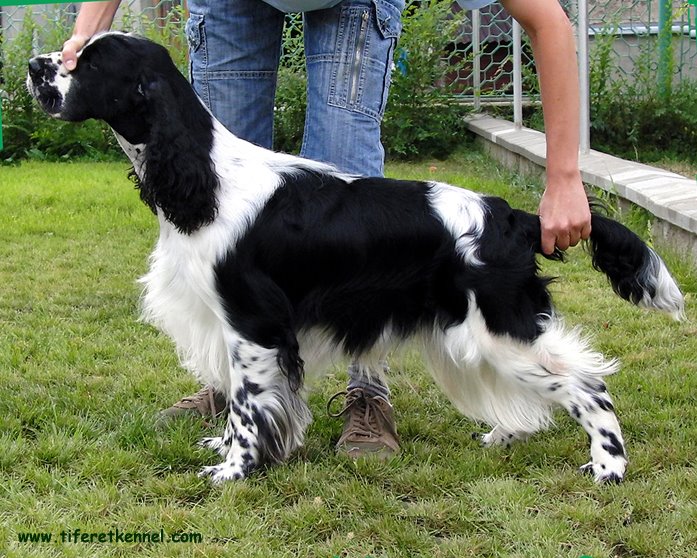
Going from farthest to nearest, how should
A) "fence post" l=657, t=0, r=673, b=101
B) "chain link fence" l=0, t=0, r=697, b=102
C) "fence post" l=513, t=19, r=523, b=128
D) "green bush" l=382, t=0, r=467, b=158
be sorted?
"green bush" l=382, t=0, r=467, b=158 → "chain link fence" l=0, t=0, r=697, b=102 → "fence post" l=657, t=0, r=673, b=101 → "fence post" l=513, t=19, r=523, b=128

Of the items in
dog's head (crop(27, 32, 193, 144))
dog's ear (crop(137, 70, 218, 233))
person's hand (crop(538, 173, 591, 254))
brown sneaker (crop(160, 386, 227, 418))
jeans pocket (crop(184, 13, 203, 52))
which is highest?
jeans pocket (crop(184, 13, 203, 52))

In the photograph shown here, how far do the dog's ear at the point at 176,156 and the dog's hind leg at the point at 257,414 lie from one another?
44 cm

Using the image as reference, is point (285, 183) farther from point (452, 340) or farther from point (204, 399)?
point (204, 399)

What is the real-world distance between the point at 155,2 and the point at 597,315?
28.4ft

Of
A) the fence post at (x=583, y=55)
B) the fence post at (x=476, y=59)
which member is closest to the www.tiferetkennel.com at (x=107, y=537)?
the fence post at (x=583, y=55)

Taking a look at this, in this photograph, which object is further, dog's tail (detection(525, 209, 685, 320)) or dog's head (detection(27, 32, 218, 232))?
dog's tail (detection(525, 209, 685, 320))

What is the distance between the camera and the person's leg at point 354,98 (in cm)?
308

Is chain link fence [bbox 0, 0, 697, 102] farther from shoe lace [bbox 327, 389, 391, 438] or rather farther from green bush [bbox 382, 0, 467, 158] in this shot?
shoe lace [bbox 327, 389, 391, 438]

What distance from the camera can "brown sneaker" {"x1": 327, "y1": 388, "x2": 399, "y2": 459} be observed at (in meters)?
3.04

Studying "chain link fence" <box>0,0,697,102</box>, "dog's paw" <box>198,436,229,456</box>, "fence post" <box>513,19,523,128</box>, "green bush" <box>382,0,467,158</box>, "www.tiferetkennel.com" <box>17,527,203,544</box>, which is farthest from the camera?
"green bush" <box>382,0,467,158</box>

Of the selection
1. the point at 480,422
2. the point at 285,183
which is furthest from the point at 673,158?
the point at 285,183

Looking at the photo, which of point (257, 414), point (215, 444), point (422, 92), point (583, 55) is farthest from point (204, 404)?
point (422, 92)

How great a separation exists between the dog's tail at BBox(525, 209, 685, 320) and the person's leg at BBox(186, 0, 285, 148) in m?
1.10

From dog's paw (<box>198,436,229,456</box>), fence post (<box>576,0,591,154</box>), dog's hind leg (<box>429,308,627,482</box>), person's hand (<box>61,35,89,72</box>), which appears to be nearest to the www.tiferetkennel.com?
dog's paw (<box>198,436,229,456</box>)
